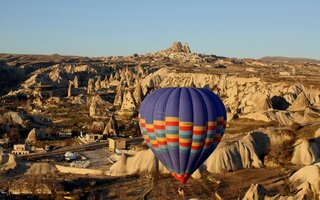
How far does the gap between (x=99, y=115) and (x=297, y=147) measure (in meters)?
40.8

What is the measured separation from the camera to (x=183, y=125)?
27406 mm

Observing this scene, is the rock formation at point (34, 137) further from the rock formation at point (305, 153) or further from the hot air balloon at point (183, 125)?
the hot air balloon at point (183, 125)

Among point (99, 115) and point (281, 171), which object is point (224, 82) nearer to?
point (99, 115)

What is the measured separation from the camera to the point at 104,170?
39.1 m

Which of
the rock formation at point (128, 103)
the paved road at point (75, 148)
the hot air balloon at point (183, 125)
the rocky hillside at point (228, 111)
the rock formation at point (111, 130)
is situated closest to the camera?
the hot air balloon at point (183, 125)

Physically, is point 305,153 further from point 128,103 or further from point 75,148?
point 128,103

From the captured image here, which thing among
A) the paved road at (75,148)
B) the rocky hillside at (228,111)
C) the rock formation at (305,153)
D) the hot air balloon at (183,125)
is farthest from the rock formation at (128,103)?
the hot air balloon at (183,125)

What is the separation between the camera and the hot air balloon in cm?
2736

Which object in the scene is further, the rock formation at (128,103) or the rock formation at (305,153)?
the rock formation at (128,103)

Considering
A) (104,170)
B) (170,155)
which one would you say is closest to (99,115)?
(104,170)

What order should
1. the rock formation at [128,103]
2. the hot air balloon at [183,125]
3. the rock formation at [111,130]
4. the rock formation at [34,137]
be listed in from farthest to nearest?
the rock formation at [128,103], the rock formation at [111,130], the rock formation at [34,137], the hot air balloon at [183,125]

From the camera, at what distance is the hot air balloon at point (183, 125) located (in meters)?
27.4

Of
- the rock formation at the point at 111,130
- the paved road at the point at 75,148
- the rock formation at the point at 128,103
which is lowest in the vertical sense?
the paved road at the point at 75,148

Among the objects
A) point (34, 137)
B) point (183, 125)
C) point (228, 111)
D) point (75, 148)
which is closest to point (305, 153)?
point (183, 125)
